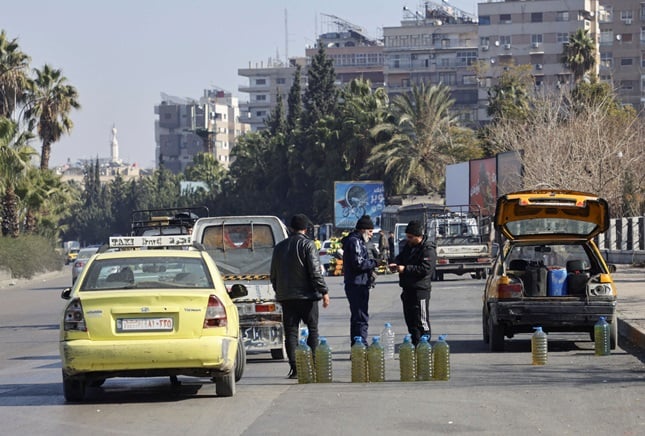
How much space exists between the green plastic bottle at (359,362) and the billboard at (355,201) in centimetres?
6934

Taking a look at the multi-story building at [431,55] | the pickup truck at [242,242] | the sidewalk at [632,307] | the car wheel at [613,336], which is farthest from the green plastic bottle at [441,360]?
the multi-story building at [431,55]

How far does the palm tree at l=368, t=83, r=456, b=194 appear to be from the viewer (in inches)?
3223

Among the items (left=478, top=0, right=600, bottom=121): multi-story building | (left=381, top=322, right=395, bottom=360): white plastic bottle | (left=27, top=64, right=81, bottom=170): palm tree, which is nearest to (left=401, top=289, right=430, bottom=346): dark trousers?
(left=381, top=322, right=395, bottom=360): white plastic bottle

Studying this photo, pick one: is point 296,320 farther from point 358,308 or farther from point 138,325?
point 138,325

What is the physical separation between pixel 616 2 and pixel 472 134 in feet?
183

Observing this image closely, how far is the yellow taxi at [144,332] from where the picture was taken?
11.5m

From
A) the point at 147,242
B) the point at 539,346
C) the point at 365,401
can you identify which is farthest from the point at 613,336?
the point at 147,242

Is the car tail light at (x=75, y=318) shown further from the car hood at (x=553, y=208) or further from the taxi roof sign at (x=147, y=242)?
the car hood at (x=553, y=208)

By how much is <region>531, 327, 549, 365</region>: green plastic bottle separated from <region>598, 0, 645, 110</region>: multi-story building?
12260 cm

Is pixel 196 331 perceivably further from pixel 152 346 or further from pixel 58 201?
pixel 58 201

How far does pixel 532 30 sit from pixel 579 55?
45.2 meters

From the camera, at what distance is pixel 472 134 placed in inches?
3509

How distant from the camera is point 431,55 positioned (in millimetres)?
166375

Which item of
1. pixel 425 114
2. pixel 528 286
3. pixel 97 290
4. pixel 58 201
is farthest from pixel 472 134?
pixel 97 290
